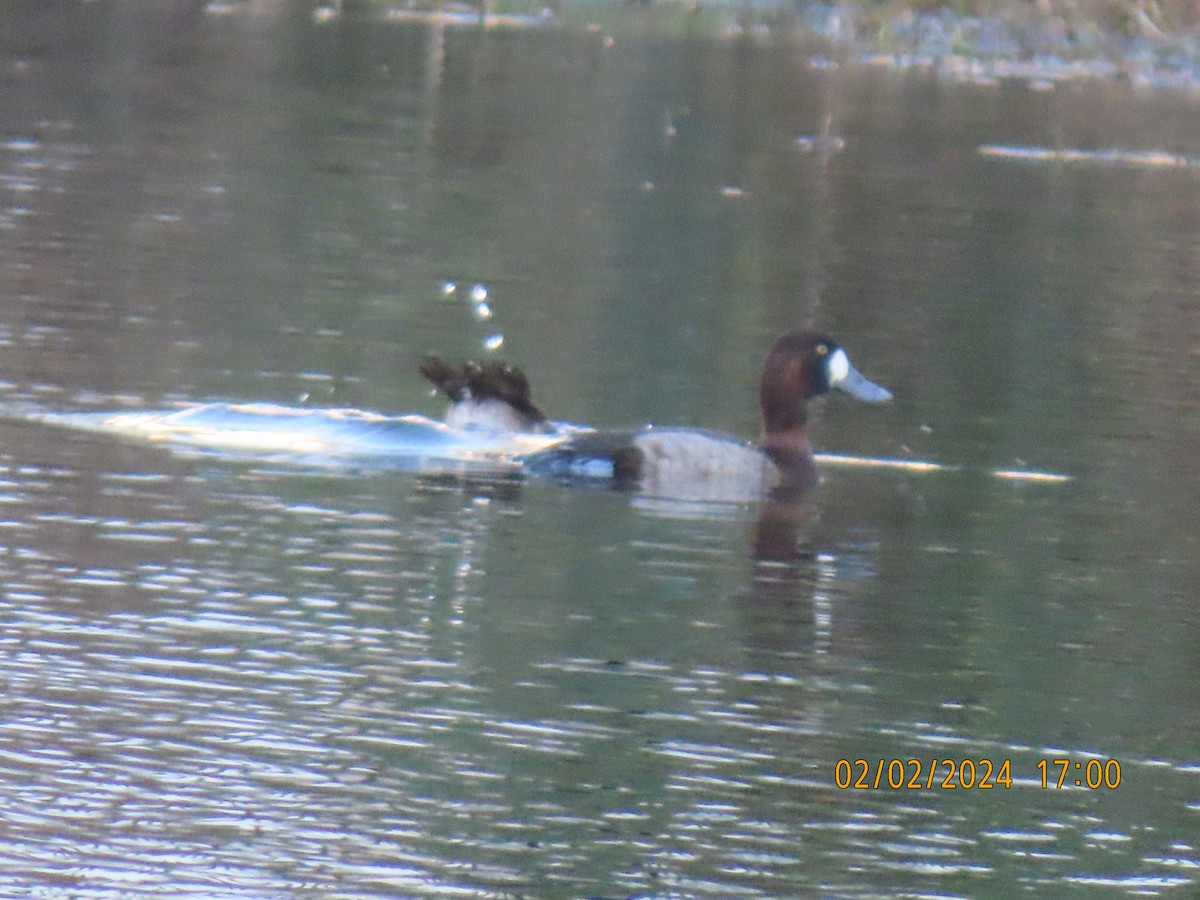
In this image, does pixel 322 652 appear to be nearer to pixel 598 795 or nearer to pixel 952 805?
pixel 598 795

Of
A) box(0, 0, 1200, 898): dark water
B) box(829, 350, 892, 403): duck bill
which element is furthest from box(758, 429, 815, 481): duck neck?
box(829, 350, 892, 403): duck bill

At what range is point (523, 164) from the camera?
30.6 m

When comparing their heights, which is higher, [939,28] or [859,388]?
[939,28]

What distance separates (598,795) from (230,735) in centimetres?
115

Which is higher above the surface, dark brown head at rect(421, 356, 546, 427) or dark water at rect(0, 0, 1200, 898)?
dark brown head at rect(421, 356, 546, 427)

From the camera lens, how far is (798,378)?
1425cm

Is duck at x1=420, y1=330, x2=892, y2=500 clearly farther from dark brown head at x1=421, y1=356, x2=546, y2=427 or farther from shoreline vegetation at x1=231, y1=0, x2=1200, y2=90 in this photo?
shoreline vegetation at x1=231, y1=0, x2=1200, y2=90

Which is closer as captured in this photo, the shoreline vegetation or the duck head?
the duck head

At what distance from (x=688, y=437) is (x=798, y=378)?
1.19 m

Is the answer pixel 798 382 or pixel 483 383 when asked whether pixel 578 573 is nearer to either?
pixel 483 383

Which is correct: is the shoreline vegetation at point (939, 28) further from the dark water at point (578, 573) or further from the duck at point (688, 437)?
the duck at point (688, 437)

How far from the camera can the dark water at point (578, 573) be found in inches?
294

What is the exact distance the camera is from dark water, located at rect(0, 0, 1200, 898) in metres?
7.47
